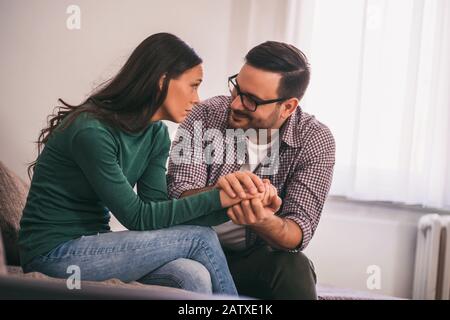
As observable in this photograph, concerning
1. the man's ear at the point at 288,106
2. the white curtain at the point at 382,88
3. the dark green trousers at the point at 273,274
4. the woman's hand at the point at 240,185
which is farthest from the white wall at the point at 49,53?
the woman's hand at the point at 240,185

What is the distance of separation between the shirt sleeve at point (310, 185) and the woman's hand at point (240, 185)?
0.87 ft

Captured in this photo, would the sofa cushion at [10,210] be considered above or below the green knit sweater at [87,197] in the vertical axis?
below

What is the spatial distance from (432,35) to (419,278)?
3.14ft

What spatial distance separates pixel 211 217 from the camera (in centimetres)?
126

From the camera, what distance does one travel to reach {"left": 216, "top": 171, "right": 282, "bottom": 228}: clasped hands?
4.02ft

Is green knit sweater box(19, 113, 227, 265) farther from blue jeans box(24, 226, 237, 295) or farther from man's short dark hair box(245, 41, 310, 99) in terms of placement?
man's short dark hair box(245, 41, 310, 99)

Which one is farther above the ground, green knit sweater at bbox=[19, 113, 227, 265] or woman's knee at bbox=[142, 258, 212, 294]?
green knit sweater at bbox=[19, 113, 227, 265]

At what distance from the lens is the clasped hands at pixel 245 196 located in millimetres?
1225

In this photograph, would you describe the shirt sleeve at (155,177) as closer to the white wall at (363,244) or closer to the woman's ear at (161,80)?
the woman's ear at (161,80)

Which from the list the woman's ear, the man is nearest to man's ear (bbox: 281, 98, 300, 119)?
the man

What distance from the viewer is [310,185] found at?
156cm
